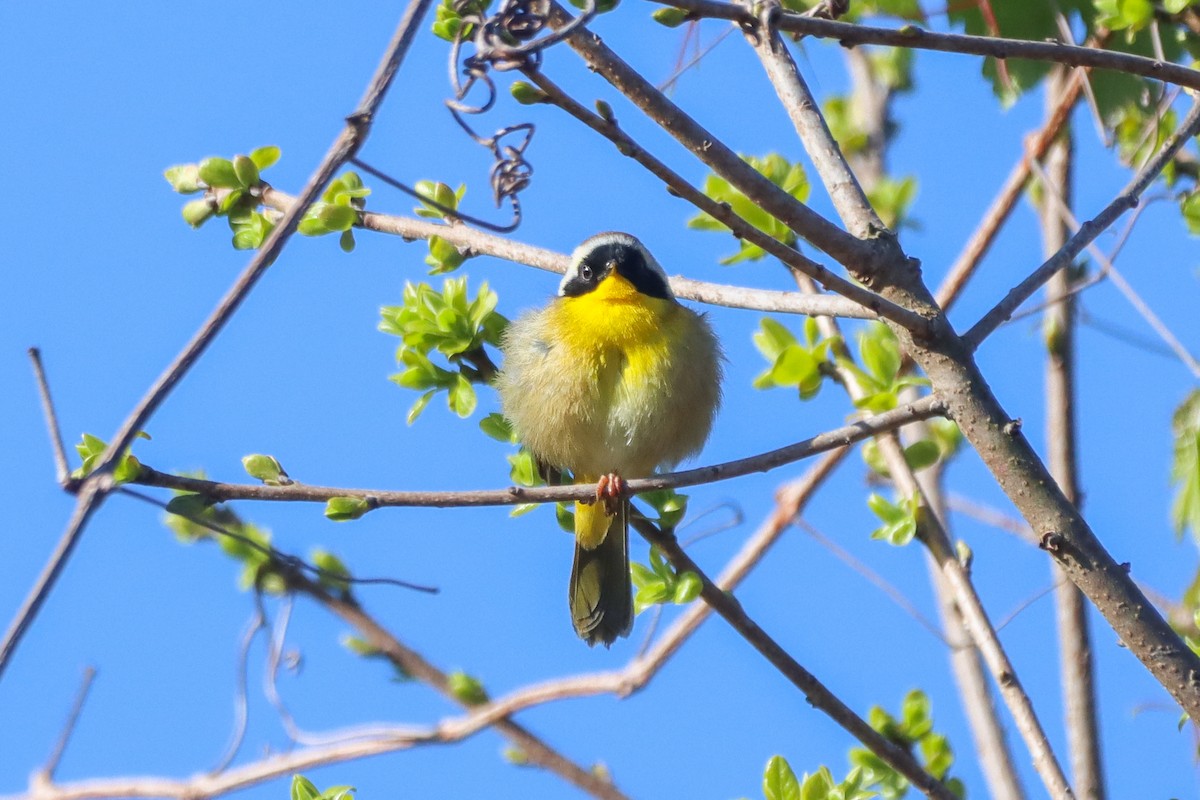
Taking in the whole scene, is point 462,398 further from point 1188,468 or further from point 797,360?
point 1188,468

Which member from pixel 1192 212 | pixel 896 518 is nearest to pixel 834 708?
pixel 896 518

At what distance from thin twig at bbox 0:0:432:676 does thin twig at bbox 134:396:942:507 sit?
3.67ft

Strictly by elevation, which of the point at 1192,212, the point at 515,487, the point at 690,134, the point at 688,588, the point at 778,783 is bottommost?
the point at 778,783

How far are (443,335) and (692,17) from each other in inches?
53.4

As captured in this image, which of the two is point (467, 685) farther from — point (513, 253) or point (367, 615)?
point (513, 253)

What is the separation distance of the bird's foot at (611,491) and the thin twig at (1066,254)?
37.7 inches

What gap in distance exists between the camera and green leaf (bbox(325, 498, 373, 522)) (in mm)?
2553

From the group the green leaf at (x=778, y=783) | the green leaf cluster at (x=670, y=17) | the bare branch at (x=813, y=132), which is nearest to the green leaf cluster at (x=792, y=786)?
Result: the green leaf at (x=778, y=783)

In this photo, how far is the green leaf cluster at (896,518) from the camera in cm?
333

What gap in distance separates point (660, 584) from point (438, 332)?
86 cm

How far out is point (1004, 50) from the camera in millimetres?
2346

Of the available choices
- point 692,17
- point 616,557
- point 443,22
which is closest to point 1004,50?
point 692,17

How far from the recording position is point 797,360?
11.8 ft

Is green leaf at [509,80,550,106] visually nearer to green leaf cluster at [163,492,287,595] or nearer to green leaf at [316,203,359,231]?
green leaf at [316,203,359,231]
